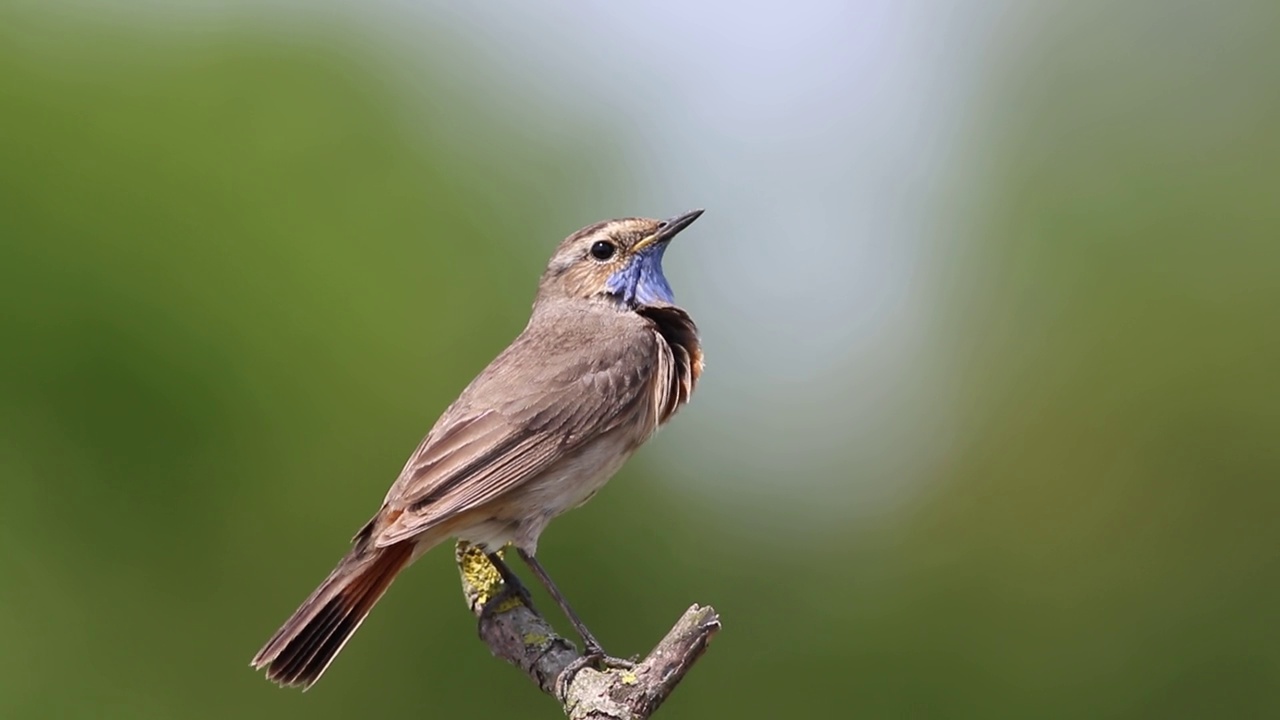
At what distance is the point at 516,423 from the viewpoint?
6184 mm

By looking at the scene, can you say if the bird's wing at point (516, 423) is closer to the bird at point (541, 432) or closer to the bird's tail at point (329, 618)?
the bird at point (541, 432)

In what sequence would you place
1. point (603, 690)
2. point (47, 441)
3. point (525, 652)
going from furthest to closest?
point (47, 441), point (525, 652), point (603, 690)

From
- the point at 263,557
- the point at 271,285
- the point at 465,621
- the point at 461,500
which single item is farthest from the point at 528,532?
the point at 271,285

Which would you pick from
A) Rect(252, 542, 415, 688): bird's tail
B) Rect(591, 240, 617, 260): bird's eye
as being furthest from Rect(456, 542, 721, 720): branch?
Rect(591, 240, 617, 260): bird's eye

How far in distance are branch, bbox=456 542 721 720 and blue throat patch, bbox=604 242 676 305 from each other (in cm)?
141

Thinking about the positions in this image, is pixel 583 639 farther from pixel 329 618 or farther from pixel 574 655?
pixel 329 618

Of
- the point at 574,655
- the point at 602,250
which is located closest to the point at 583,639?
the point at 574,655

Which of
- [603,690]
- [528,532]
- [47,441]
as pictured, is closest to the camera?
[603,690]

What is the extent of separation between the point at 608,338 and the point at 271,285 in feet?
23.2

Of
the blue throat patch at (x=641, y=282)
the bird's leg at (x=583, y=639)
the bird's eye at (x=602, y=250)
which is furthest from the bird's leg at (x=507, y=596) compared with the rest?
the bird's eye at (x=602, y=250)

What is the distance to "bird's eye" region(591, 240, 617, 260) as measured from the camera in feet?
23.5

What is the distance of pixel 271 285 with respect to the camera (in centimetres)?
1312

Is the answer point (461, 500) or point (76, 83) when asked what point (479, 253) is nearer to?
point (76, 83)

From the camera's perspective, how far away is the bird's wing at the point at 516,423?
19.2 ft
